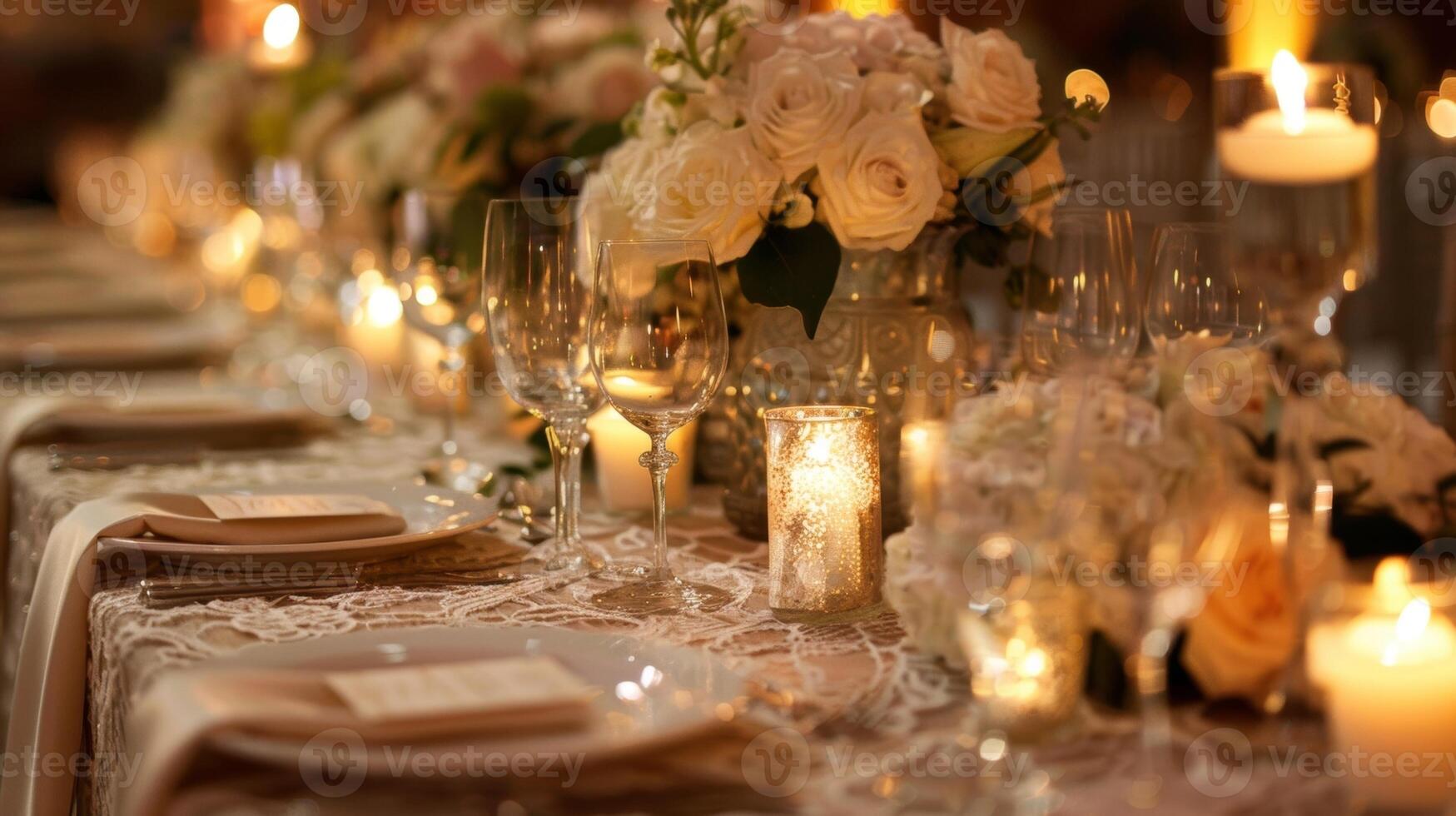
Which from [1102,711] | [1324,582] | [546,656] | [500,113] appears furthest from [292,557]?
[500,113]

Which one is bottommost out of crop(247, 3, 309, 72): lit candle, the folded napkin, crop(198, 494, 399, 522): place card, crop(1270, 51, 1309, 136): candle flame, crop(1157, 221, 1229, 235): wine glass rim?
crop(198, 494, 399, 522): place card

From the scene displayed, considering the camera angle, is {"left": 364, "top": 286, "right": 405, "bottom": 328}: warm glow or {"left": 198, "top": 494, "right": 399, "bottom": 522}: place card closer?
{"left": 198, "top": 494, "right": 399, "bottom": 522}: place card

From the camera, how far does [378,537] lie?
3.81ft

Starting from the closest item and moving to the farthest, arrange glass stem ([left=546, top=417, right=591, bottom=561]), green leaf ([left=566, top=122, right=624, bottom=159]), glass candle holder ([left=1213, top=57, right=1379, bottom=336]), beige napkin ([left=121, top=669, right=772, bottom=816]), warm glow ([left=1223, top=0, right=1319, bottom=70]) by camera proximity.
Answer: beige napkin ([left=121, top=669, right=772, bottom=816]) → glass candle holder ([left=1213, top=57, right=1379, bottom=336]) → glass stem ([left=546, top=417, right=591, bottom=561]) → green leaf ([left=566, top=122, right=624, bottom=159]) → warm glow ([left=1223, top=0, right=1319, bottom=70])

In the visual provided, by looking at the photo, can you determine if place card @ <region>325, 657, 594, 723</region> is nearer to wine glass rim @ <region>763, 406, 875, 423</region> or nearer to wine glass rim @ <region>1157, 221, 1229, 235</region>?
wine glass rim @ <region>763, 406, 875, 423</region>

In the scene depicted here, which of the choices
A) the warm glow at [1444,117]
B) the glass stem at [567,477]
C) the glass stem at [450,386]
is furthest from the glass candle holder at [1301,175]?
the warm glow at [1444,117]

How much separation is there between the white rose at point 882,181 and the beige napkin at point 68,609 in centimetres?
45

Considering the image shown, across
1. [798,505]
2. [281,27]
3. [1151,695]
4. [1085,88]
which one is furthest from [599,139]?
[281,27]

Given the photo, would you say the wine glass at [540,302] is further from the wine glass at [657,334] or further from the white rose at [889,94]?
the white rose at [889,94]

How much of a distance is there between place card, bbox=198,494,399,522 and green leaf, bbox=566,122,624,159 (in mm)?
513

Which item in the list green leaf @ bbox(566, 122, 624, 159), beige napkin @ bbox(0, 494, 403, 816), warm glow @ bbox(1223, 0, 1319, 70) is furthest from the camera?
warm glow @ bbox(1223, 0, 1319, 70)

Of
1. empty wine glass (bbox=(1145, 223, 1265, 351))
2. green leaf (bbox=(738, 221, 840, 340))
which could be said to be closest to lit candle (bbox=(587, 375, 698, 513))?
green leaf (bbox=(738, 221, 840, 340))

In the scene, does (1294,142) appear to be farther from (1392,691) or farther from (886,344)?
(886,344)

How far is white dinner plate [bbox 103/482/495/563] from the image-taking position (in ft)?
3.65
